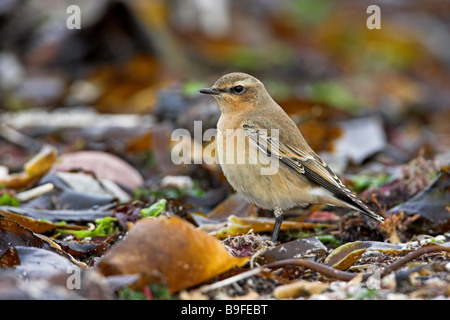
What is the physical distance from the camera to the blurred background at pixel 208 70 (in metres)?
8.13

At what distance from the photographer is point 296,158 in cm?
560

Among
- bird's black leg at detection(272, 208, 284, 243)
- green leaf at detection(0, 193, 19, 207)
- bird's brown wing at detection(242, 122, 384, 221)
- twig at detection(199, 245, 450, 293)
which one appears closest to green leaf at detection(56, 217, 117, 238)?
green leaf at detection(0, 193, 19, 207)

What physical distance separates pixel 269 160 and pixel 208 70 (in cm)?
637

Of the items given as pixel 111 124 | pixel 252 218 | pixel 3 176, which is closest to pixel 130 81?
pixel 111 124

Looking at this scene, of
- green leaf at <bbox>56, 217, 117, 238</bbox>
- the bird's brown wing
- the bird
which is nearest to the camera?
green leaf at <bbox>56, 217, 117, 238</bbox>

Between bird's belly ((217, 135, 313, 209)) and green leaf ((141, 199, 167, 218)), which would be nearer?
green leaf ((141, 199, 167, 218))

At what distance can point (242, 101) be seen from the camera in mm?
6051

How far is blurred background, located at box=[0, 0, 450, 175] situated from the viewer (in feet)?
26.7

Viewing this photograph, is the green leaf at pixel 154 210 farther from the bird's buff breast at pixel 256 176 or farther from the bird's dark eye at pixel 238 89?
the bird's dark eye at pixel 238 89

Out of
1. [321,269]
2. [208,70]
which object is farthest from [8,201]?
[208,70]

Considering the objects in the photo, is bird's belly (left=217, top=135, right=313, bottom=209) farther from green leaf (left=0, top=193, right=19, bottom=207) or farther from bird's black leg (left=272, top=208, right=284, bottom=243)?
green leaf (left=0, top=193, right=19, bottom=207)

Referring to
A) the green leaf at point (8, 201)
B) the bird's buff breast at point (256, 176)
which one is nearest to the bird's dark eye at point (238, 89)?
the bird's buff breast at point (256, 176)

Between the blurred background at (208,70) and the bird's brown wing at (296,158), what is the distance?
48.4 inches

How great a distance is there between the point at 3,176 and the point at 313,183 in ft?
9.14
